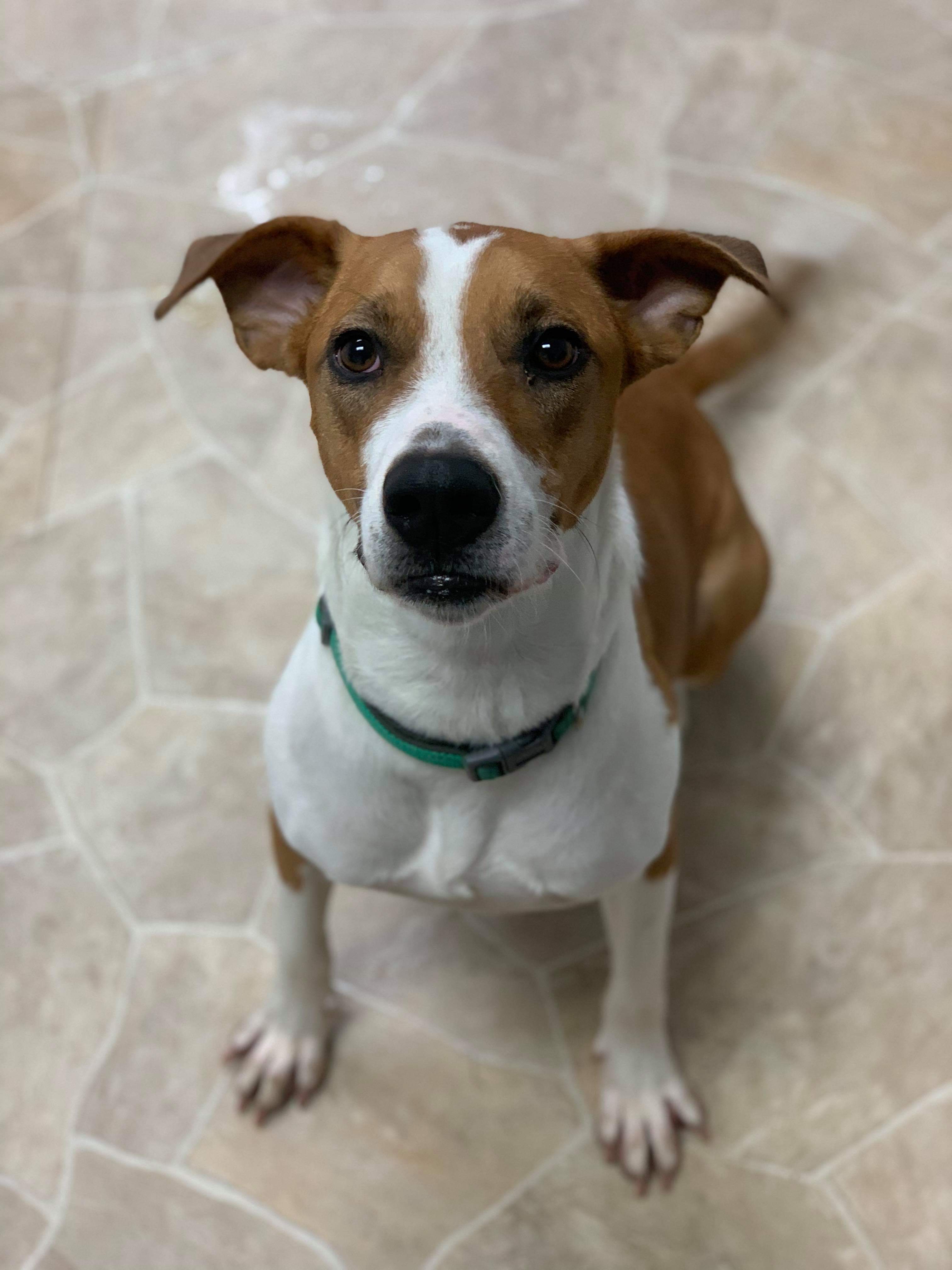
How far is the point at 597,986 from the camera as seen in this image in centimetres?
265

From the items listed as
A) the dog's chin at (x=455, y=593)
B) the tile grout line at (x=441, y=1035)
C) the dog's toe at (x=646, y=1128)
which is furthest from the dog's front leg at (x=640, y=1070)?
the dog's chin at (x=455, y=593)

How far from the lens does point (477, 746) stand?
178 cm

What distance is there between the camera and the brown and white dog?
1.50 meters

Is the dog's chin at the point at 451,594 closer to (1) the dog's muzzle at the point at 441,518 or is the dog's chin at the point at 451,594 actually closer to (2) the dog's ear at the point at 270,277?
(1) the dog's muzzle at the point at 441,518

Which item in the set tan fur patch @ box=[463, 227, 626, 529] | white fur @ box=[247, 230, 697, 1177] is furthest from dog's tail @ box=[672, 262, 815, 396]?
tan fur patch @ box=[463, 227, 626, 529]

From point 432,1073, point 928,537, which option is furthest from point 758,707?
point 432,1073

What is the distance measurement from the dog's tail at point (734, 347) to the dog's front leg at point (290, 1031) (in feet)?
4.76

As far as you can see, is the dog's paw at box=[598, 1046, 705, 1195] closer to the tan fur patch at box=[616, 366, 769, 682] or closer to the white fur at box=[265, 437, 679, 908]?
the white fur at box=[265, 437, 679, 908]

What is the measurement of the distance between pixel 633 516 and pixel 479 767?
1.77 feet

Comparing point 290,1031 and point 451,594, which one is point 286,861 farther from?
point 451,594

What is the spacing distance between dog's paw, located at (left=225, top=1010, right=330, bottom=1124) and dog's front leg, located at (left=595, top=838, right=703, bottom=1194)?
0.63m

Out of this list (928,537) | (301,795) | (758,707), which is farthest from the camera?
(928,537)

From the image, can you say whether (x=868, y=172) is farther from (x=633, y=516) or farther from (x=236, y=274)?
(x=236, y=274)

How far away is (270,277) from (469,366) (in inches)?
17.9
